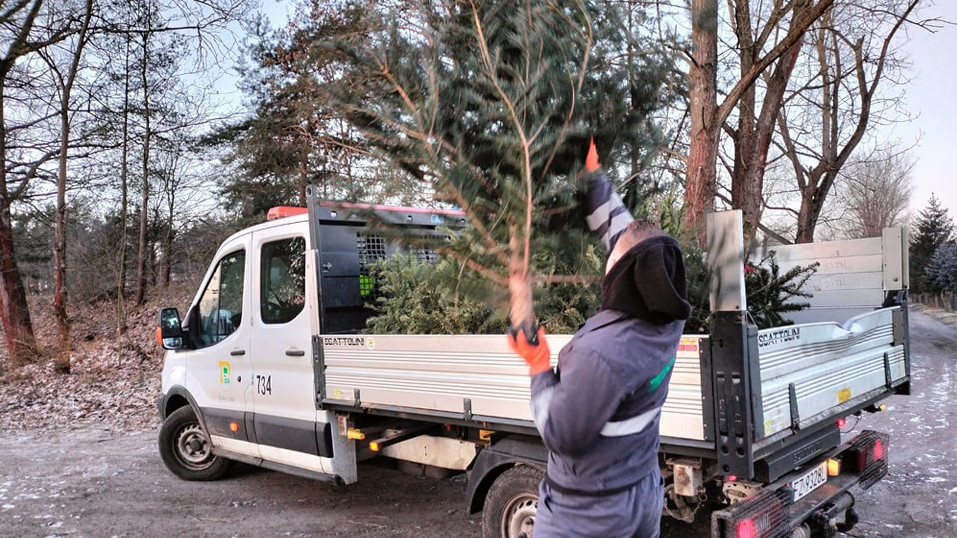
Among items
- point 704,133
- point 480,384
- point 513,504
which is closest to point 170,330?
point 480,384

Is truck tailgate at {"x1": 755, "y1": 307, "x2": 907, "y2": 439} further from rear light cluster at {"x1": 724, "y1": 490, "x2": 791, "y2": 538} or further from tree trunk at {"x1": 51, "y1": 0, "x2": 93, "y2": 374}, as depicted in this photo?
tree trunk at {"x1": 51, "y1": 0, "x2": 93, "y2": 374}

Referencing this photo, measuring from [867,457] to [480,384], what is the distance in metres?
2.48

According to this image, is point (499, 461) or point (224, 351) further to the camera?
point (224, 351)

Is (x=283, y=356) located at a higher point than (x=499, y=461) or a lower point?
higher

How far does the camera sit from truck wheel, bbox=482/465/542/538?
362 centimetres

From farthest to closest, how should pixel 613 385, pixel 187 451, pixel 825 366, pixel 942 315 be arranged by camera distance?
pixel 942 315, pixel 187 451, pixel 825 366, pixel 613 385

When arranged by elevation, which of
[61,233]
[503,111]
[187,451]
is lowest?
Result: [187,451]

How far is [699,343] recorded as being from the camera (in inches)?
115

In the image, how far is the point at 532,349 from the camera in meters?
1.94

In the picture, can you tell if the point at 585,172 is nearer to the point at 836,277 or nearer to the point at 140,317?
the point at 836,277

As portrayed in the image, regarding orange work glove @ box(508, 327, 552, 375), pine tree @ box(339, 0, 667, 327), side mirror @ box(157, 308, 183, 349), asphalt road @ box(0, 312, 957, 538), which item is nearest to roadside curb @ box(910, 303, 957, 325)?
asphalt road @ box(0, 312, 957, 538)

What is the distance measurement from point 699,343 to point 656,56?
127 centimetres

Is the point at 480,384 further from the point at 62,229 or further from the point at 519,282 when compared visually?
the point at 62,229

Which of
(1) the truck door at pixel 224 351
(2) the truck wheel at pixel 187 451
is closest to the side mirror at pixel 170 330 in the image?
(1) the truck door at pixel 224 351
